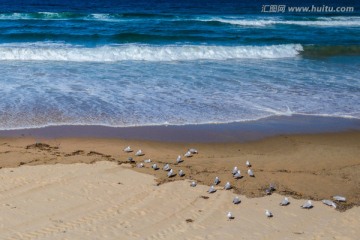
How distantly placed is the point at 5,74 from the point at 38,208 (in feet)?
28.0

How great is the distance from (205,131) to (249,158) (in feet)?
4.76

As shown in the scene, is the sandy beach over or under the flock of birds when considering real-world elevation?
under

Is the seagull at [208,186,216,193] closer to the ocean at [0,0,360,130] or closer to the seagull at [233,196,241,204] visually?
the seagull at [233,196,241,204]

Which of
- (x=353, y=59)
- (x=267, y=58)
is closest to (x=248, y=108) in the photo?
(x=267, y=58)

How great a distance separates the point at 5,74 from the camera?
44.4 feet

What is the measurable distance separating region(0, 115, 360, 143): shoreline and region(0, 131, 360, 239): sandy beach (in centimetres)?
25

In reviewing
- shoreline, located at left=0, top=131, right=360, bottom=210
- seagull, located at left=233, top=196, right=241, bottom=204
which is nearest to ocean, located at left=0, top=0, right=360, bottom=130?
shoreline, located at left=0, top=131, right=360, bottom=210

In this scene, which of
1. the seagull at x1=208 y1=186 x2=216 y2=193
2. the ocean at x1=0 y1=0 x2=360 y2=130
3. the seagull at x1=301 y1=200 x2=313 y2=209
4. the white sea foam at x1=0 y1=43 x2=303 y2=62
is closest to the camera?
the seagull at x1=301 y1=200 x2=313 y2=209

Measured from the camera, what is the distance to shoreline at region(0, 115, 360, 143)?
8805mm

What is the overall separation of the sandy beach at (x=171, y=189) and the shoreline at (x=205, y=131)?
0.25 m

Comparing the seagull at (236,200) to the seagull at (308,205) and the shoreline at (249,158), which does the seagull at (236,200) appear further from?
the seagull at (308,205)

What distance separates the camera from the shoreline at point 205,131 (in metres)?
8.80

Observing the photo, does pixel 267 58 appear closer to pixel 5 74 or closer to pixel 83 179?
pixel 5 74

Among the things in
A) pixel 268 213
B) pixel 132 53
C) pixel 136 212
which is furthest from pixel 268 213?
pixel 132 53
